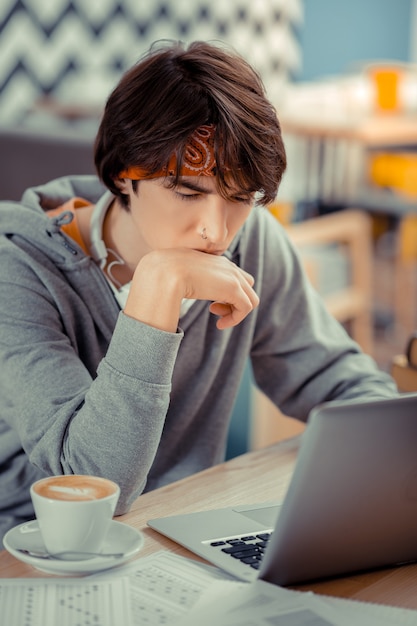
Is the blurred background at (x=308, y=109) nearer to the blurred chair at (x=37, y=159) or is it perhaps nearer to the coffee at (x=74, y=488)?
the blurred chair at (x=37, y=159)

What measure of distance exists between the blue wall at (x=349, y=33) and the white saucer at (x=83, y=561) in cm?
447

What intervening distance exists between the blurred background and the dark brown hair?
1.17m

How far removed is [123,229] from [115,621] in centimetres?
61

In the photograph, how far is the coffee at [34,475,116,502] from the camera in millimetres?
778

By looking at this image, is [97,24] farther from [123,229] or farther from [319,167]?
[123,229]

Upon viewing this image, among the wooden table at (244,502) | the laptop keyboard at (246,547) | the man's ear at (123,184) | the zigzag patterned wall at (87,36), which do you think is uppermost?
the zigzag patterned wall at (87,36)

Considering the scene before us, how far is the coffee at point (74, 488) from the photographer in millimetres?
778

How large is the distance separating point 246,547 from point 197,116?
466mm

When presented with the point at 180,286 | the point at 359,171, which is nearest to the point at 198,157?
the point at 180,286

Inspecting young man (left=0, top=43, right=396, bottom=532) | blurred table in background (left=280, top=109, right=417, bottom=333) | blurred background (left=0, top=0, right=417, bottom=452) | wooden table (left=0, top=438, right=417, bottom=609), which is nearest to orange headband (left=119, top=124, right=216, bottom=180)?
young man (left=0, top=43, right=396, bottom=532)

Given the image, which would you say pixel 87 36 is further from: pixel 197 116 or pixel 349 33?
pixel 197 116

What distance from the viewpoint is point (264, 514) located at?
3.06 feet

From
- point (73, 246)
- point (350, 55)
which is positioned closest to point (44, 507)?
point (73, 246)

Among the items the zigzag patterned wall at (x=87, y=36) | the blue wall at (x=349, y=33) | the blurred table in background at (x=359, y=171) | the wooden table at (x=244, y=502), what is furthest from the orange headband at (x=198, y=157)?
the blue wall at (x=349, y=33)
